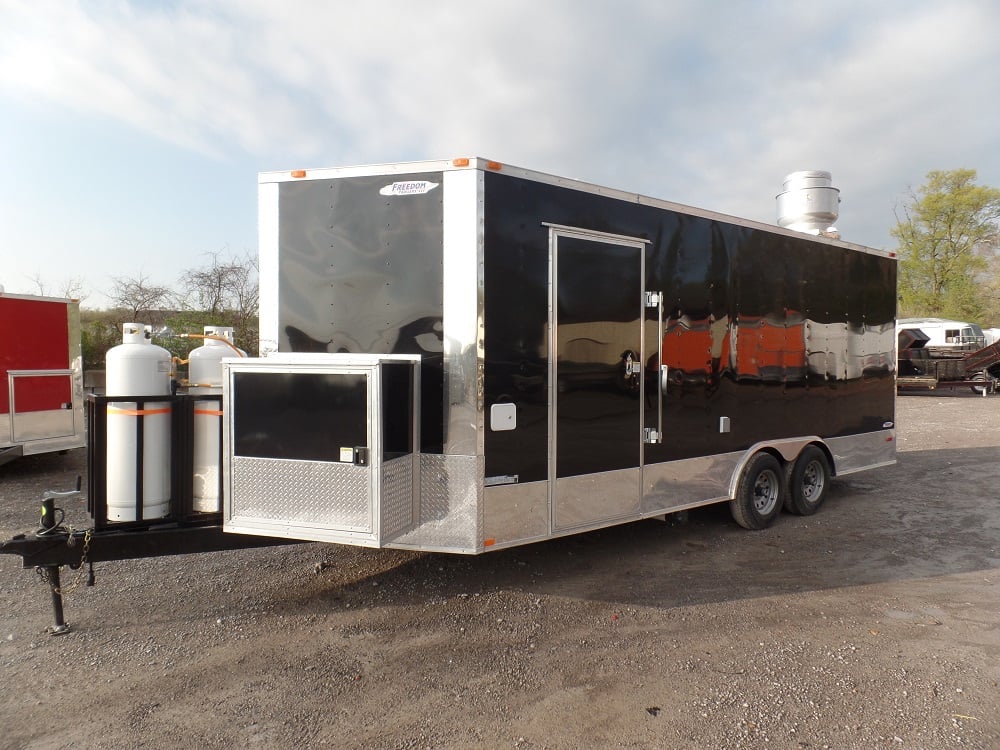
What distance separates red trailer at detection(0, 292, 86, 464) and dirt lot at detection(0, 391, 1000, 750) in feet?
7.91

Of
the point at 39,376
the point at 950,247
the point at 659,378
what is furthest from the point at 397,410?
the point at 950,247

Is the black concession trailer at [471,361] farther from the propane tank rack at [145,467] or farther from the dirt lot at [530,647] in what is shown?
the dirt lot at [530,647]

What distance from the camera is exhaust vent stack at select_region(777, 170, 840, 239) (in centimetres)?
663

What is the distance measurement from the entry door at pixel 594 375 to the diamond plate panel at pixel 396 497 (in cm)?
95

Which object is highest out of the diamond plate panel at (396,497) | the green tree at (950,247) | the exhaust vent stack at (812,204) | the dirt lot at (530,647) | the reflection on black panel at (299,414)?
the green tree at (950,247)

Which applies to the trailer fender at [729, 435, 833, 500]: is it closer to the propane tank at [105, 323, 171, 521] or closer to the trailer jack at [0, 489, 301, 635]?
the trailer jack at [0, 489, 301, 635]

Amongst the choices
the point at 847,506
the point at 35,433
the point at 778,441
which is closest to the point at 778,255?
the point at 778,441

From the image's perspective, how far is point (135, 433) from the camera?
3.73 meters

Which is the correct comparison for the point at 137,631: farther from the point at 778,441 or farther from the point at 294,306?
the point at 778,441

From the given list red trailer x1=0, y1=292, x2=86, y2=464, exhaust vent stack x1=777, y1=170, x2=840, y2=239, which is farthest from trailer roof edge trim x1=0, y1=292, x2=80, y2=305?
exhaust vent stack x1=777, y1=170, x2=840, y2=239

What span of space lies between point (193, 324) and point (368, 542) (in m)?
13.7

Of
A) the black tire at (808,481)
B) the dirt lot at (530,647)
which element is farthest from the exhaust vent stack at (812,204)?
the dirt lot at (530,647)

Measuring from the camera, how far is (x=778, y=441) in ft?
19.7

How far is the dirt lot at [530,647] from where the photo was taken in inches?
116
